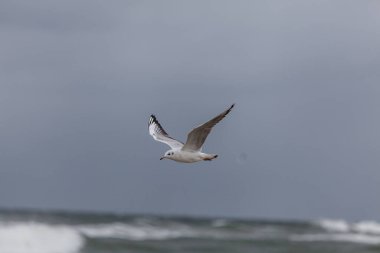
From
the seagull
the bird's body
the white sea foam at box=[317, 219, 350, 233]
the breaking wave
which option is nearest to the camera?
the seagull

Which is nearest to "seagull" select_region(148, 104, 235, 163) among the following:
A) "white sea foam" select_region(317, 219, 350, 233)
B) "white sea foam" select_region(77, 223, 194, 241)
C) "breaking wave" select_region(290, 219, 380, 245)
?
"white sea foam" select_region(77, 223, 194, 241)

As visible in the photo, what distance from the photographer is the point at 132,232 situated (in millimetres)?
65625

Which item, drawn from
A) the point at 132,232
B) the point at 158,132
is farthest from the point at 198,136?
the point at 132,232

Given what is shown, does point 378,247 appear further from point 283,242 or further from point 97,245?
point 97,245

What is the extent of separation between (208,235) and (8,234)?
15.6 m

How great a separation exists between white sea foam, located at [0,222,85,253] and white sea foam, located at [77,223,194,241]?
1947 millimetres

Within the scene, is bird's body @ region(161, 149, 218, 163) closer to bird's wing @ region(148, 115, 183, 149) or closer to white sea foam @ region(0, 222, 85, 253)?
bird's wing @ region(148, 115, 183, 149)

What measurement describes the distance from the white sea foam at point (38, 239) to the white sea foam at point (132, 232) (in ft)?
6.39

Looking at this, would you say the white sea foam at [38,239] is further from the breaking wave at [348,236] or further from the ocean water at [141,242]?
the breaking wave at [348,236]

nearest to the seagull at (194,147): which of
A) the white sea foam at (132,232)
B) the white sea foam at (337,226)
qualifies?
the white sea foam at (132,232)

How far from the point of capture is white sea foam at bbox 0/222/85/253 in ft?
169

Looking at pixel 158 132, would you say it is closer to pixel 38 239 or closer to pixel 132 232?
pixel 38 239

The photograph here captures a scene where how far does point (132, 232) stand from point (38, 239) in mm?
12090

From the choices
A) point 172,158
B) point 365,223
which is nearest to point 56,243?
point 172,158
